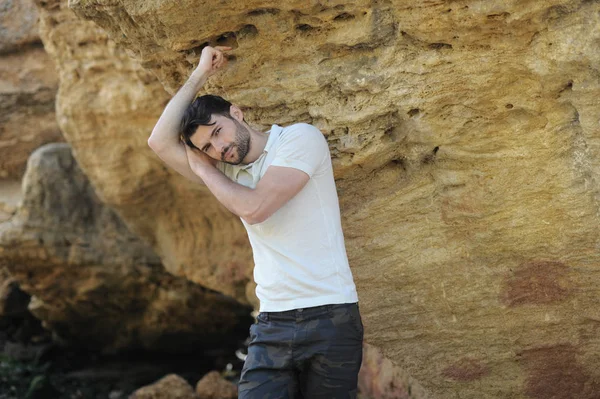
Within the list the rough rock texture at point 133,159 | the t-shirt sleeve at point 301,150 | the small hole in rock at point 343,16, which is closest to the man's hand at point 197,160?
the t-shirt sleeve at point 301,150

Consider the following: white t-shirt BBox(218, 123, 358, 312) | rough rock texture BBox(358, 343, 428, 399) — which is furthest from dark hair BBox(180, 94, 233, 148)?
rough rock texture BBox(358, 343, 428, 399)

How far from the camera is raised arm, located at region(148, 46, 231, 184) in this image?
3.34m

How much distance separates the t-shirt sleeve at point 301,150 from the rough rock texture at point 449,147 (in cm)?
40

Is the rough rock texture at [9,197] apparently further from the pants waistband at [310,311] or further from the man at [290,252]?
the pants waistband at [310,311]

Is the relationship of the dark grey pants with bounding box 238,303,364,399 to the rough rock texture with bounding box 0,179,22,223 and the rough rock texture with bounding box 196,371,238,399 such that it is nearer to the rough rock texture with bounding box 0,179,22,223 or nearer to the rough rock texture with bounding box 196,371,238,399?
the rough rock texture with bounding box 196,371,238,399

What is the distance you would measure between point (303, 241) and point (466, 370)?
124cm

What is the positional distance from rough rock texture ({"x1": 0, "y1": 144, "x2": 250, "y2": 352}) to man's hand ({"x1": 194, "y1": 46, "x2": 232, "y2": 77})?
3369 mm

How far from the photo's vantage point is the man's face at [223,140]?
3188 millimetres

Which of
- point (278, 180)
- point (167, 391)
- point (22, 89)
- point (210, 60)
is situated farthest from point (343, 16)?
point (22, 89)

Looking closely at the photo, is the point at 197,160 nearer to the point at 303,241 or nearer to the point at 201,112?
the point at 201,112

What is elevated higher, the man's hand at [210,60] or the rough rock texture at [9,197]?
the rough rock texture at [9,197]

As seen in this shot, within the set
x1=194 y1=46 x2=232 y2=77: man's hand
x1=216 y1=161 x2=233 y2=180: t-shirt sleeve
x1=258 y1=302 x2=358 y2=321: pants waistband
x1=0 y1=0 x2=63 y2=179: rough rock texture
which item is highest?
x1=0 y1=0 x2=63 y2=179: rough rock texture

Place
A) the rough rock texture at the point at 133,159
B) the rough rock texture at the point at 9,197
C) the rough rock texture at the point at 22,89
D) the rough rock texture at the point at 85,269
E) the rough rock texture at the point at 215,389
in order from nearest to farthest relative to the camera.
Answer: the rough rock texture at the point at 133,159, the rough rock texture at the point at 215,389, the rough rock texture at the point at 85,269, the rough rock texture at the point at 9,197, the rough rock texture at the point at 22,89

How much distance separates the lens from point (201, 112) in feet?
10.5
